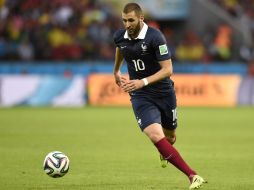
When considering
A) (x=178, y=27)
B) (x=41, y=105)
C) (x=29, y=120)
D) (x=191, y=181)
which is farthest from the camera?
(x=178, y=27)

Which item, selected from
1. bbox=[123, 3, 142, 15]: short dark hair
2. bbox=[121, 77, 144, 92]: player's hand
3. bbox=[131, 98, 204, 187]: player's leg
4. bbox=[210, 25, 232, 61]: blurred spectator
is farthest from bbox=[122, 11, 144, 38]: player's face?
bbox=[210, 25, 232, 61]: blurred spectator

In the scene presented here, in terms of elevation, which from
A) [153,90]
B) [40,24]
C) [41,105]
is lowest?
[41,105]

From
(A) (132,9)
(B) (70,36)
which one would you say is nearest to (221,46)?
(B) (70,36)

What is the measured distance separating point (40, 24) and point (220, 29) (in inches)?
258

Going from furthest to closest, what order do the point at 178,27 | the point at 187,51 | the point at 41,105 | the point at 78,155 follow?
1. the point at 178,27
2. the point at 187,51
3. the point at 41,105
4. the point at 78,155

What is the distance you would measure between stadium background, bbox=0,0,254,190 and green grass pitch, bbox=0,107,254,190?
0.02m

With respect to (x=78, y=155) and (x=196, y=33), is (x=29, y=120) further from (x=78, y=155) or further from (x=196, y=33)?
(x=196, y=33)

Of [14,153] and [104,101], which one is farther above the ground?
[14,153]

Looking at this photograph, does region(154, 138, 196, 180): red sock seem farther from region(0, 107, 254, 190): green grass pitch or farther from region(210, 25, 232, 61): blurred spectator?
region(210, 25, 232, 61): blurred spectator

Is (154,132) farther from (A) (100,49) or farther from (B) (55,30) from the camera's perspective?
(B) (55,30)

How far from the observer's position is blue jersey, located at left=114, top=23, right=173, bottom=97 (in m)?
8.65

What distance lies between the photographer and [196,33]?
27.4m

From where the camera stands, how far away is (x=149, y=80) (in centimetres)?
851

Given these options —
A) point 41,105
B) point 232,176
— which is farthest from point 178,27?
point 232,176
